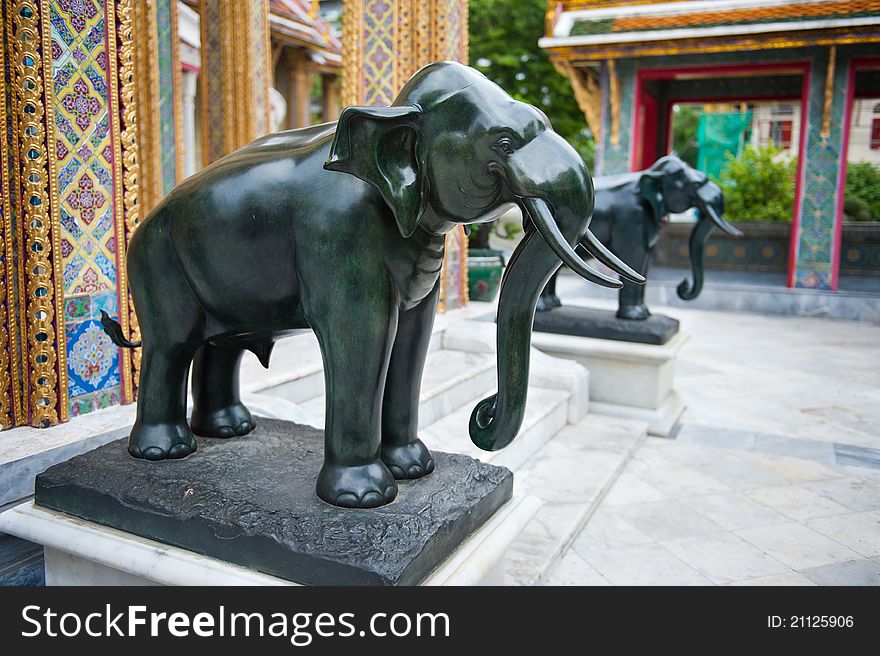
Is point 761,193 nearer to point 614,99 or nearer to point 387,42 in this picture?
point 614,99

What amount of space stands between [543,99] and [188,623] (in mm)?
14919

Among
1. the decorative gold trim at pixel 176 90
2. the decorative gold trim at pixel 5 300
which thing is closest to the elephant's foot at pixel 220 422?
the decorative gold trim at pixel 5 300

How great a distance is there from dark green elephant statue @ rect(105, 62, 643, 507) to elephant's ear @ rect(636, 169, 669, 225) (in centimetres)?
307

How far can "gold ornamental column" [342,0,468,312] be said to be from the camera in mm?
4582

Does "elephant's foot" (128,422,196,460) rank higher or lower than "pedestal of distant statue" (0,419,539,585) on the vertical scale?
higher

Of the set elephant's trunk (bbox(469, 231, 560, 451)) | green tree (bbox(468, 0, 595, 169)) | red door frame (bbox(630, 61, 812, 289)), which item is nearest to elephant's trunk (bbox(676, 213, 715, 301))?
elephant's trunk (bbox(469, 231, 560, 451))

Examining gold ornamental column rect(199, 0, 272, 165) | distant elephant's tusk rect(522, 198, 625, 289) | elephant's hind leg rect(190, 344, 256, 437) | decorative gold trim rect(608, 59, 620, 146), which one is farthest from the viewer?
decorative gold trim rect(608, 59, 620, 146)

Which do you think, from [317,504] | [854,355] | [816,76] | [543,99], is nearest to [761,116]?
[543,99]

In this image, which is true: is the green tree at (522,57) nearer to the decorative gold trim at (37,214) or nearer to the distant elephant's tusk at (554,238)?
the decorative gold trim at (37,214)

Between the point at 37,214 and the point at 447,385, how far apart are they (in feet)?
6.28

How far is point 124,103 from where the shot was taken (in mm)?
2416

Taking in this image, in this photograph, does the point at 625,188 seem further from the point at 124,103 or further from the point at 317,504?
the point at 317,504

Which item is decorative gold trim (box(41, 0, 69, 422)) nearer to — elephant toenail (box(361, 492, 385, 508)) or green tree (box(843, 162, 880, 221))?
elephant toenail (box(361, 492, 385, 508))

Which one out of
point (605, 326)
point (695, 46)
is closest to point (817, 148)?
point (695, 46)
